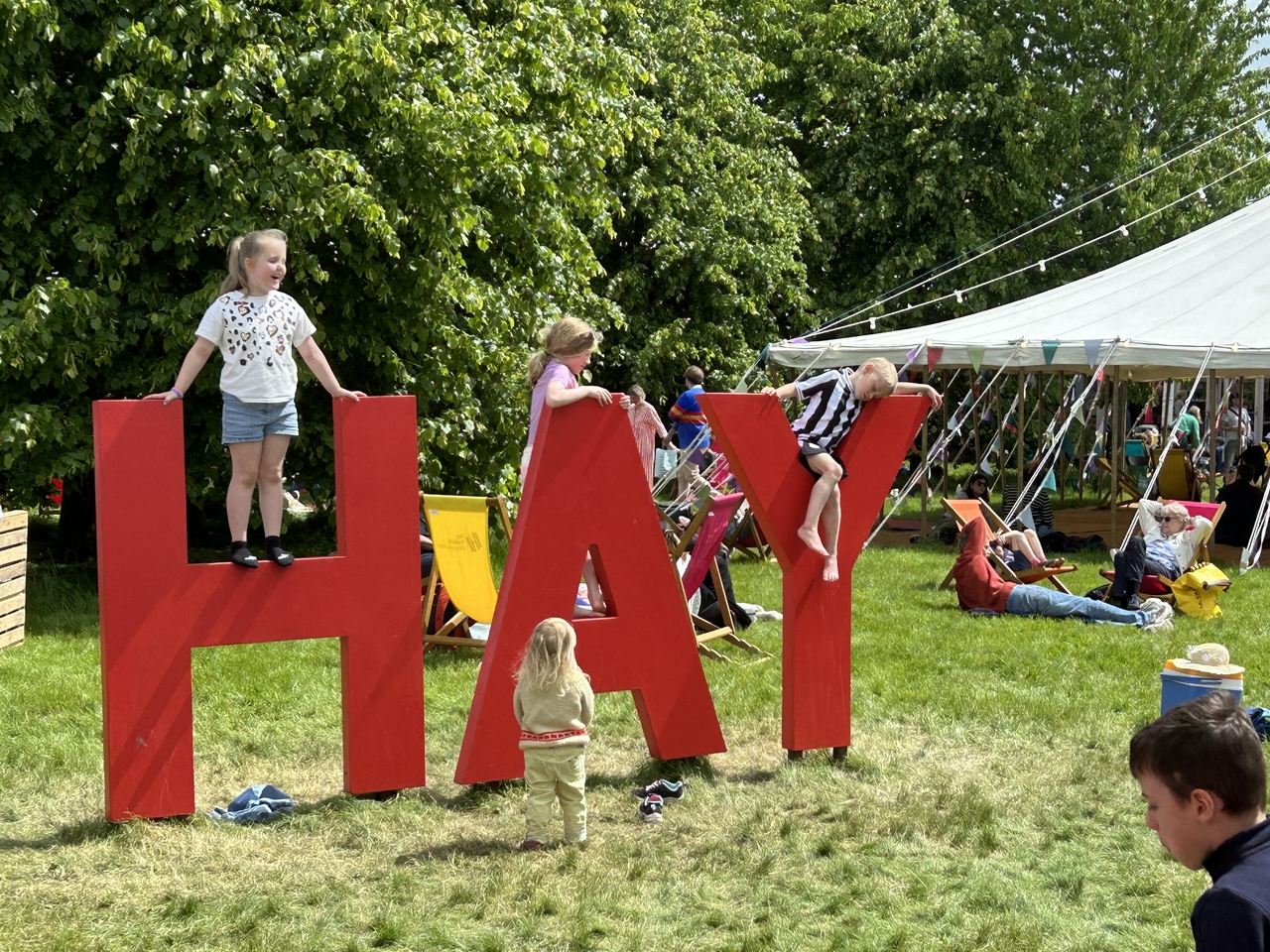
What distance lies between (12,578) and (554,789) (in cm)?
574

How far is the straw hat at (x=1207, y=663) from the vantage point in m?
5.98

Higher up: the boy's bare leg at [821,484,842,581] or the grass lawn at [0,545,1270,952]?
the boy's bare leg at [821,484,842,581]

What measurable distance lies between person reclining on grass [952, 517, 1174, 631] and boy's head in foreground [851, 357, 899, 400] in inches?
169

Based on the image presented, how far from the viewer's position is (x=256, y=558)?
554cm

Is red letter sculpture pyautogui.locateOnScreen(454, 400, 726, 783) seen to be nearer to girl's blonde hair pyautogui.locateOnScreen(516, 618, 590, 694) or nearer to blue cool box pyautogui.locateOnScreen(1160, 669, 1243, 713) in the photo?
girl's blonde hair pyautogui.locateOnScreen(516, 618, 590, 694)

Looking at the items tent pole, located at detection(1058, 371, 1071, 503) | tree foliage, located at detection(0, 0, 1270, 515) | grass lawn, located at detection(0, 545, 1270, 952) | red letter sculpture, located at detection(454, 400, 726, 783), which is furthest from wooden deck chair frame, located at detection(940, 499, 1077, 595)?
tent pole, located at detection(1058, 371, 1071, 503)

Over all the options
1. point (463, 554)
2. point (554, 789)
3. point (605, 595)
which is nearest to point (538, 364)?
point (605, 595)

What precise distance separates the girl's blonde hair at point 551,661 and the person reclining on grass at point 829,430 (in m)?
1.54

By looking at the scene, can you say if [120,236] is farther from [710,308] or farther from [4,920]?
[710,308]

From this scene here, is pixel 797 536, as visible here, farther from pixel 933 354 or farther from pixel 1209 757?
pixel 933 354

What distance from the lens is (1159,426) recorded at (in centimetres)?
2438

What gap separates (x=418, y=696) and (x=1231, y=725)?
4.09 metres

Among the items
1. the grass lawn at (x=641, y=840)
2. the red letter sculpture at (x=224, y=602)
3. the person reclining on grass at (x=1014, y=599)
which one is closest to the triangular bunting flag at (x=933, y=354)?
the person reclining on grass at (x=1014, y=599)

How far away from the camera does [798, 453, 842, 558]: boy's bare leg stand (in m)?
6.25
